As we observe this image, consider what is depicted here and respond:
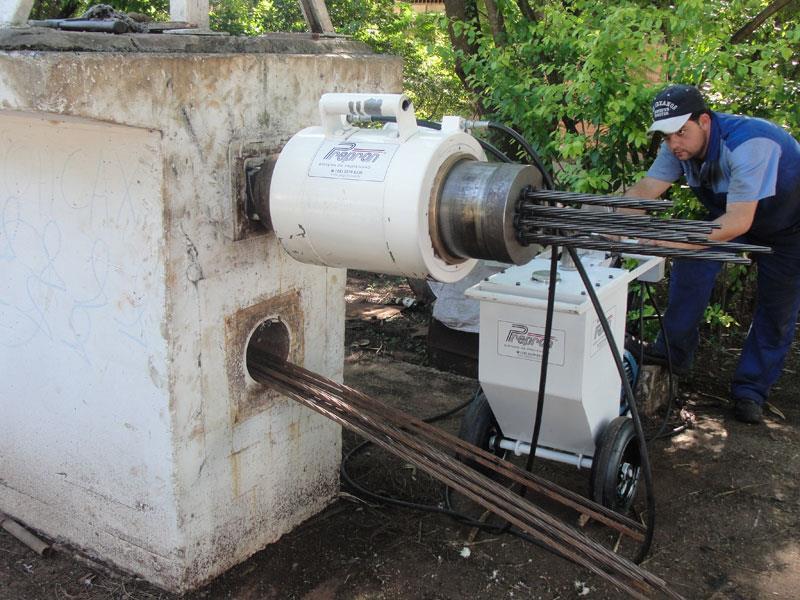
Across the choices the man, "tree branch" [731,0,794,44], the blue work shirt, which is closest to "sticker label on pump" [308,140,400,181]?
the man

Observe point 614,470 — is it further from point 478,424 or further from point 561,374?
point 478,424

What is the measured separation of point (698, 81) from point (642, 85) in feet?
1.19

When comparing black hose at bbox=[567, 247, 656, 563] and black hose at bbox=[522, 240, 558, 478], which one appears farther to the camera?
black hose at bbox=[522, 240, 558, 478]

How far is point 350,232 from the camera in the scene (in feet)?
7.66

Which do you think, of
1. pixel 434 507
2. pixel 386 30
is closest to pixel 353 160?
pixel 434 507

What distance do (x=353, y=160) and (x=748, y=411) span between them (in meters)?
2.86

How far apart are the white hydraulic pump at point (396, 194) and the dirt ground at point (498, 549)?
1180 millimetres

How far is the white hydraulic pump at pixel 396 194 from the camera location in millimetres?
2215

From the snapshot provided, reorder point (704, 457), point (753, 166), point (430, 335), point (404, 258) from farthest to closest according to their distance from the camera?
point (430, 335)
point (704, 457)
point (753, 166)
point (404, 258)

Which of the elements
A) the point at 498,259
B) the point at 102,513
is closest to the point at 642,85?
the point at 498,259

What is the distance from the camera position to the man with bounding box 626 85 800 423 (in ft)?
12.1

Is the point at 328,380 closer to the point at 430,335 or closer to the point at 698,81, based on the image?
the point at 430,335

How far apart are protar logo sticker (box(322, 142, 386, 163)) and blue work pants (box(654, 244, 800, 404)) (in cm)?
250

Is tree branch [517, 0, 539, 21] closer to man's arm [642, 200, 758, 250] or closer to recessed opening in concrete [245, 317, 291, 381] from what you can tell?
man's arm [642, 200, 758, 250]
